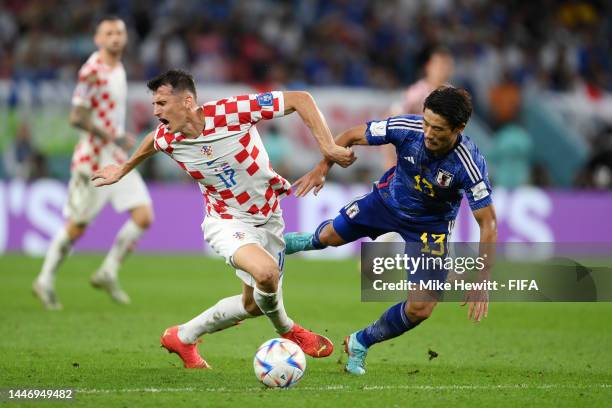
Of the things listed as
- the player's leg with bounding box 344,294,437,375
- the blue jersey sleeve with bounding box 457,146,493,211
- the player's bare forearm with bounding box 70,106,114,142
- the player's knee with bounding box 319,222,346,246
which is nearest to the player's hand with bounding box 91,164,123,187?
the player's knee with bounding box 319,222,346,246

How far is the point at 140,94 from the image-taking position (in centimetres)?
1734

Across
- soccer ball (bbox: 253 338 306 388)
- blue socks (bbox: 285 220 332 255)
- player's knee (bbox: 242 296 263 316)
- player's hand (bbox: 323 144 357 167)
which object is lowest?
soccer ball (bbox: 253 338 306 388)

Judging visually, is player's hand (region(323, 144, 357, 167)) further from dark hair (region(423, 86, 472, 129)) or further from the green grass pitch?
the green grass pitch

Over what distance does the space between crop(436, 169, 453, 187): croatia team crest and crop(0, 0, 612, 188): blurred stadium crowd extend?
1098 cm

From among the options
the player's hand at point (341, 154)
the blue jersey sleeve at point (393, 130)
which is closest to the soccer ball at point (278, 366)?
the player's hand at point (341, 154)

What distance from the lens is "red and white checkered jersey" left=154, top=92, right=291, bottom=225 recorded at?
23.7 feet

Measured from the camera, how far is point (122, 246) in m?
11.3

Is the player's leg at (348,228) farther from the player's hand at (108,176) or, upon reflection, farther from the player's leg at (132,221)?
the player's leg at (132,221)

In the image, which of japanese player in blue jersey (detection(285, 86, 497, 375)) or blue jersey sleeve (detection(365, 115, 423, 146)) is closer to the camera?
japanese player in blue jersey (detection(285, 86, 497, 375))

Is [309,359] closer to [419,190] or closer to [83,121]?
[419,190]

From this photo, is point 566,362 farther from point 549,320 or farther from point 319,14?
point 319,14

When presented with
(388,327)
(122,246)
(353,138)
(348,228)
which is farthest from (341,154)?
(122,246)

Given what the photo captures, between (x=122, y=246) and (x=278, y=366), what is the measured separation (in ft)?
16.9

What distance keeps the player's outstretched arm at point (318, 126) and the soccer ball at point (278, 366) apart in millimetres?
1284
